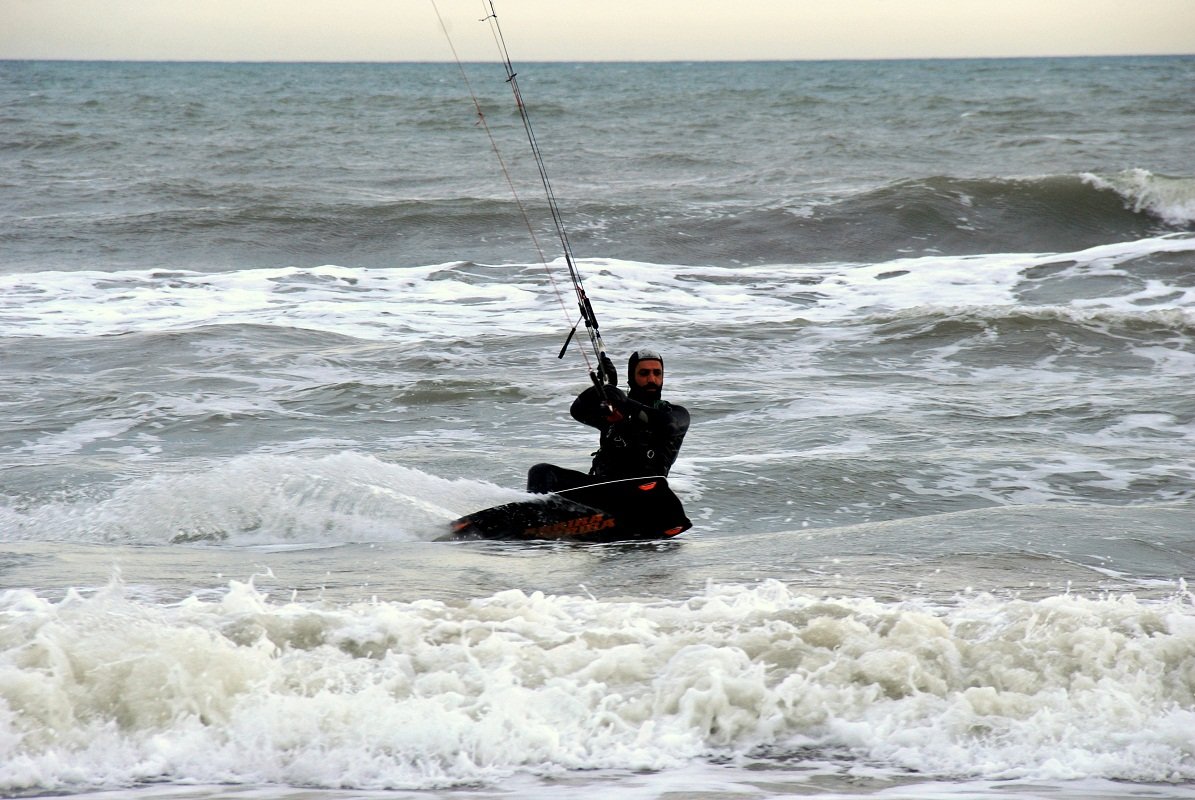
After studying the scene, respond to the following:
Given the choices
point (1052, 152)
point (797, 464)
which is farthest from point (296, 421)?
point (1052, 152)

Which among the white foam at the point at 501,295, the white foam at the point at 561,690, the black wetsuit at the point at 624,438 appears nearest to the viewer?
the white foam at the point at 561,690

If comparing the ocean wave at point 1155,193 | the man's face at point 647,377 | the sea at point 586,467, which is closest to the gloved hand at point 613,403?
the man's face at point 647,377

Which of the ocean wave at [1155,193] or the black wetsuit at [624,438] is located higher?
the ocean wave at [1155,193]

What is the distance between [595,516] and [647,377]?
0.88m

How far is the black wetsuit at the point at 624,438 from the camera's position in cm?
Result: 723

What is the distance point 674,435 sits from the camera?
24.2 ft

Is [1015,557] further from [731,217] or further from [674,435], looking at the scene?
[731,217]

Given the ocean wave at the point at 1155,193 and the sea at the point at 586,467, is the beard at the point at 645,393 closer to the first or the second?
the sea at the point at 586,467

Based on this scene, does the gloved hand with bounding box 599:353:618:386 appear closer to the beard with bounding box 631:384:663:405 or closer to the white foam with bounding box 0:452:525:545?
the beard with bounding box 631:384:663:405

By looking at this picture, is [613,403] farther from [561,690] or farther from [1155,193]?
[1155,193]

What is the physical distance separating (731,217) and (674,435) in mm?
15887

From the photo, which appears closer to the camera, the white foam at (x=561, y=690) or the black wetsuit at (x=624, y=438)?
the white foam at (x=561, y=690)

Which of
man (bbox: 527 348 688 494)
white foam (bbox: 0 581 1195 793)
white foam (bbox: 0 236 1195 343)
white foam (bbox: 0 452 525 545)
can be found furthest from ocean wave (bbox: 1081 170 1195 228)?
white foam (bbox: 0 581 1195 793)

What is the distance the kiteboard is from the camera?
7.39 metres
